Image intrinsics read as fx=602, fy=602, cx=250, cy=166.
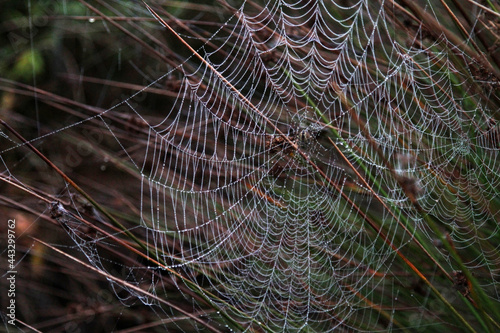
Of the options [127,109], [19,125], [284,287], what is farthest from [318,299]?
[19,125]

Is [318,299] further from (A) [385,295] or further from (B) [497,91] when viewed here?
(B) [497,91]

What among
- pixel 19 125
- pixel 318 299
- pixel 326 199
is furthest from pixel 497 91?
pixel 19 125

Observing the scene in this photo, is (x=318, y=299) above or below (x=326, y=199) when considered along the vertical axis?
below

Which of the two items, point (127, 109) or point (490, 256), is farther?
point (127, 109)

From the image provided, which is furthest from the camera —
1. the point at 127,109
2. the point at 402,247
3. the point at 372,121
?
the point at 127,109

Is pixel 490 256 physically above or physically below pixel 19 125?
above

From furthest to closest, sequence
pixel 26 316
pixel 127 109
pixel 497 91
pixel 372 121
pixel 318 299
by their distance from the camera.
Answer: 1. pixel 127 109
2. pixel 26 316
3. pixel 318 299
4. pixel 372 121
5. pixel 497 91

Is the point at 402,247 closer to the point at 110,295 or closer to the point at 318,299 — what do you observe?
the point at 318,299

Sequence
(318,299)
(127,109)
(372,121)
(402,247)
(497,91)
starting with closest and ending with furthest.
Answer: (497,91) < (402,247) < (372,121) < (318,299) < (127,109)

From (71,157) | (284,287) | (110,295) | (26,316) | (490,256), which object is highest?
(490,256)
